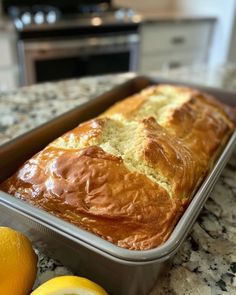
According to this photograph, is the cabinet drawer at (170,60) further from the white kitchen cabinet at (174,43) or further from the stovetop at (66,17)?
the stovetop at (66,17)

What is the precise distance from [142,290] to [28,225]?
0.20 meters

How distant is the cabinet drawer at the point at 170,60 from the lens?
2.78m

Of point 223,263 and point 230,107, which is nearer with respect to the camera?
point 223,263

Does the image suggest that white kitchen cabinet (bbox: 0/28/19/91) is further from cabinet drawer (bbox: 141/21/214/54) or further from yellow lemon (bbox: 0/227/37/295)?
yellow lemon (bbox: 0/227/37/295)

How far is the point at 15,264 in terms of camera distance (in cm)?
45

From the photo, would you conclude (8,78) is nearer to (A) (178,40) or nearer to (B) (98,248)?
(A) (178,40)

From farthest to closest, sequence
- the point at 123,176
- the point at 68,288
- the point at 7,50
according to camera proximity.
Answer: the point at 7,50
the point at 123,176
the point at 68,288

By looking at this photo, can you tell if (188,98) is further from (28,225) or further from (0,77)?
(0,77)

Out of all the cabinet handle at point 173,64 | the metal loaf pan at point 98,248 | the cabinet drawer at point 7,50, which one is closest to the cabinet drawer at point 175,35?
the cabinet handle at point 173,64

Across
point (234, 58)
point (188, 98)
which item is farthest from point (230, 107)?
point (234, 58)

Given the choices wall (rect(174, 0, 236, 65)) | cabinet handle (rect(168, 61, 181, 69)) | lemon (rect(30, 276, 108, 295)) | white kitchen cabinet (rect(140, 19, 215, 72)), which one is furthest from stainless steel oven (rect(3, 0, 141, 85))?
lemon (rect(30, 276, 108, 295))

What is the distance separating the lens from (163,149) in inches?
26.9

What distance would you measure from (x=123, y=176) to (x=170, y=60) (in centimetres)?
252

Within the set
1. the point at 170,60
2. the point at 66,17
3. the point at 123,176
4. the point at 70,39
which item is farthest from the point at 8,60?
the point at 123,176
